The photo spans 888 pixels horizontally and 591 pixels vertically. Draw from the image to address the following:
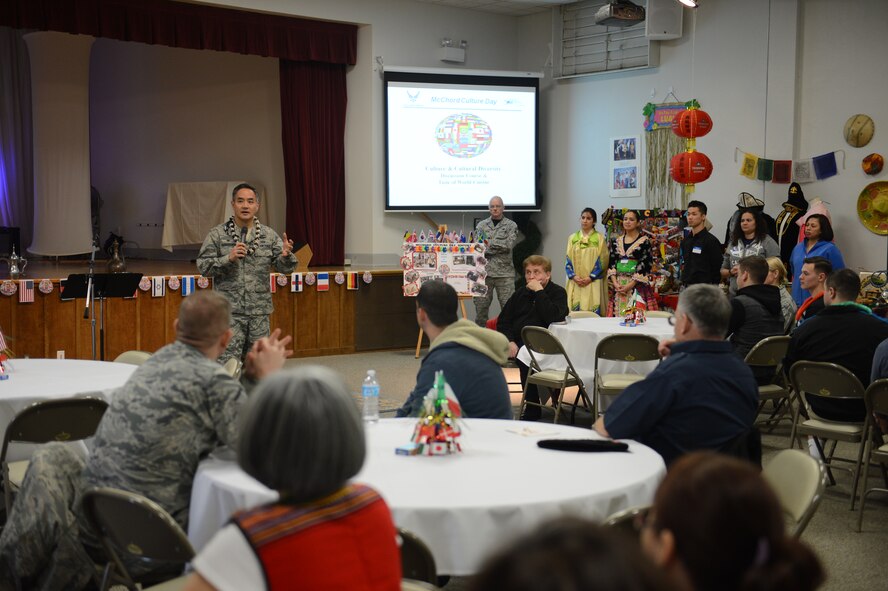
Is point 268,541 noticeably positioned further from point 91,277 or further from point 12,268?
point 12,268

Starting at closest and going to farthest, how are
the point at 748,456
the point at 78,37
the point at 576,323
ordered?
the point at 748,456
the point at 576,323
the point at 78,37

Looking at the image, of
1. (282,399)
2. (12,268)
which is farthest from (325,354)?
(282,399)

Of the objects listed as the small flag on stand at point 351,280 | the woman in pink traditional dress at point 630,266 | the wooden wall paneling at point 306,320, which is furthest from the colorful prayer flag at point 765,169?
the wooden wall paneling at point 306,320

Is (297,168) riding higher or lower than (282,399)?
higher

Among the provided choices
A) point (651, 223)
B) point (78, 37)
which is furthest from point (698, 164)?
point (78, 37)

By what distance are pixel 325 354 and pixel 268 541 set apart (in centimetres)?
866

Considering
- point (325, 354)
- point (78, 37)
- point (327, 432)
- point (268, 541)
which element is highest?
point (78, 37)

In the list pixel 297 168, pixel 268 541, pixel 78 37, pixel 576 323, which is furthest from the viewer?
pixel 78 37

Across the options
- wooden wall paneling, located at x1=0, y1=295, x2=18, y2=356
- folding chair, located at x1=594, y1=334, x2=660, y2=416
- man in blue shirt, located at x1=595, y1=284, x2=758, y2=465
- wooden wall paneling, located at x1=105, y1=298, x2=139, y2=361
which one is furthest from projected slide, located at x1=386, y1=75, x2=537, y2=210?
man in blue shirt, located at x1=595, y1=284, x2=758, y2=465

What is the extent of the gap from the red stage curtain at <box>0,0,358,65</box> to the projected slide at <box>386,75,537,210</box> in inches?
36.1

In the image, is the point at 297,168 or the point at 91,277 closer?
the point at 91,277

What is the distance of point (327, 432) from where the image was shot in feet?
5.60

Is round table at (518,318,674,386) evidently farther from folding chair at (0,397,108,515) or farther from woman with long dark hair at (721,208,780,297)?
folding chair at (0,397,108,515)

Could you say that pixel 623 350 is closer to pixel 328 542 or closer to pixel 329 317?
pixel 328 542
